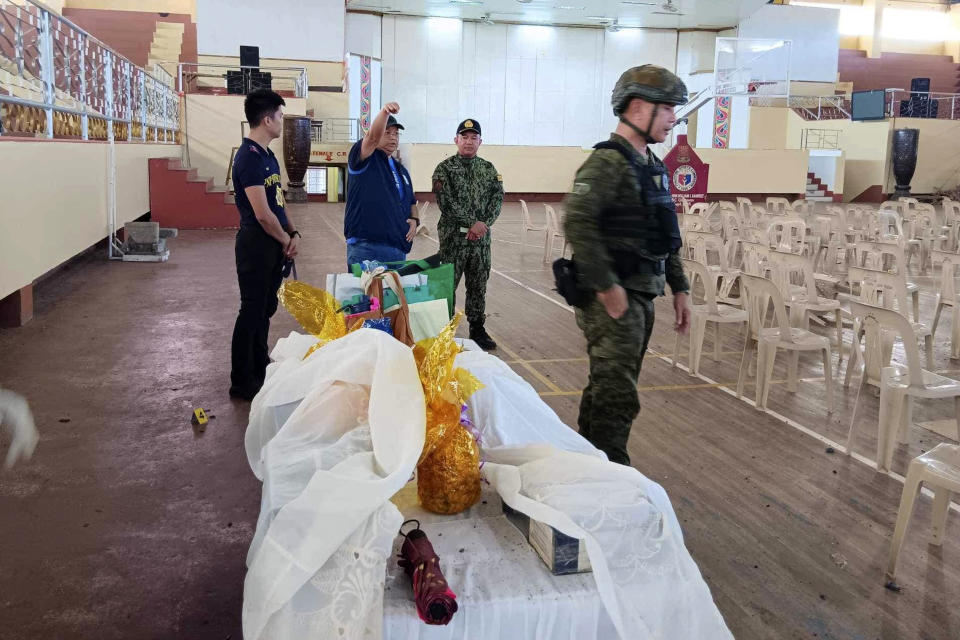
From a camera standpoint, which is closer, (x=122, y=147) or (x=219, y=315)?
(x=219, y=315)

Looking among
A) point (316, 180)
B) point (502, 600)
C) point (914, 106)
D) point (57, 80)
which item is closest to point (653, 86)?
point (502, 600)

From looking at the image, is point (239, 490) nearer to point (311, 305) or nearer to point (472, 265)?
point (311, 305)

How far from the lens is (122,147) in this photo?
1023cm

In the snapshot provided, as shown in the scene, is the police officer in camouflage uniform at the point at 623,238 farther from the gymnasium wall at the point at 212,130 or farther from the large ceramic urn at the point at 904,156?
the large ceramic urn at the point at 904,156

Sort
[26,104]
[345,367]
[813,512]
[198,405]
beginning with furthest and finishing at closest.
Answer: [26,104], [198,405], [813,512], [345,367]

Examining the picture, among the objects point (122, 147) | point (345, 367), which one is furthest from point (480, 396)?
point (122, 147)

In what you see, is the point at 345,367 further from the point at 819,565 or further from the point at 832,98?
the point at 832,98

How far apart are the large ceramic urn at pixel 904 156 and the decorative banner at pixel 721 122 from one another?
4731 millimetres

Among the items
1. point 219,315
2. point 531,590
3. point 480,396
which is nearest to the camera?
point 531,590

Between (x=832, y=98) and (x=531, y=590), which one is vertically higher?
(x=832, y=98)

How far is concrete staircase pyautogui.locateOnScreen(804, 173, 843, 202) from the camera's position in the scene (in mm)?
23766

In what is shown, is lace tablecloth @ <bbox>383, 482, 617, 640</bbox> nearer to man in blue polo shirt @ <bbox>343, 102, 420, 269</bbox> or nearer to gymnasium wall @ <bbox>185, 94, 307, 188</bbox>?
man in blue polo shirt @ <bbox>343, 102, 420, 269</bbox>

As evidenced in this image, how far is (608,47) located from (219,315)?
22.7 meters

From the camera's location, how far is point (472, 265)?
5.68 m
